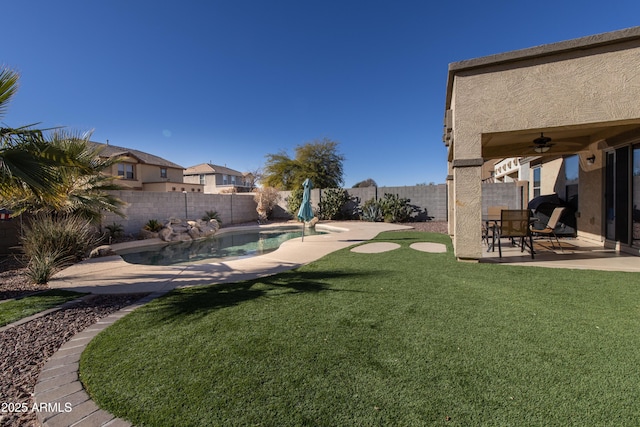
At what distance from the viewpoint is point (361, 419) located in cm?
196

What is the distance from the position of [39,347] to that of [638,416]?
5.26m

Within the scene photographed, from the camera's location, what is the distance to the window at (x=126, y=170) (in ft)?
103

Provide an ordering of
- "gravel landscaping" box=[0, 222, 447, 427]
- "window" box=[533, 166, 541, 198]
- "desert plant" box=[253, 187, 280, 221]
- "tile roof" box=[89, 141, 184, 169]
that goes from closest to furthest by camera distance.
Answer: "gravel landscaping" box=[0, 222, 447, 427] < "window" box=[533, 166, 541, 198] < "desert plant" box=[253, 187, 280, 221] < "tile roof" box=[89, 141, 184, 169]

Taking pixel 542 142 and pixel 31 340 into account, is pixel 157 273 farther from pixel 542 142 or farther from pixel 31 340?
pixel 542 142

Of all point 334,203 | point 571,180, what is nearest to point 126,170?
point 334,203

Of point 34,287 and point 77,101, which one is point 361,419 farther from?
point 77,101

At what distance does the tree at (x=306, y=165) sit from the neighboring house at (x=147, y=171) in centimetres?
1317

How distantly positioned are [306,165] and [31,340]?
2813 centimetres

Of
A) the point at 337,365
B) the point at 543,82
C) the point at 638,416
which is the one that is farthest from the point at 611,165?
the point at 337,365

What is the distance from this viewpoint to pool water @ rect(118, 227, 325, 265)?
30.6ft

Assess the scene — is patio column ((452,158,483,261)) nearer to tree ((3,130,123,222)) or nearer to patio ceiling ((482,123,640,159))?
patio ceiling ((482,123,640,159))

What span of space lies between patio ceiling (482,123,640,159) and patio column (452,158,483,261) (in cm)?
87

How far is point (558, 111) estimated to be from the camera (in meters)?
5.65

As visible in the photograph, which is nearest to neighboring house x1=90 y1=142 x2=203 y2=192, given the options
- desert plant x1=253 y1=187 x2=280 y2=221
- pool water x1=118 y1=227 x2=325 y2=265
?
desert plant x1=253 y1=187 x2=280 y2=221
